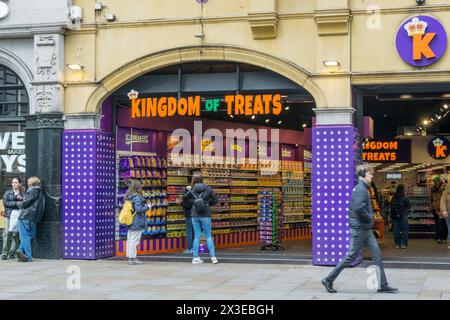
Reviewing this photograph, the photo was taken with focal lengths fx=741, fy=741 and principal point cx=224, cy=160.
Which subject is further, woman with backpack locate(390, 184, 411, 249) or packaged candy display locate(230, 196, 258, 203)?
packaged candy display locate(230, 196, 258, 203)

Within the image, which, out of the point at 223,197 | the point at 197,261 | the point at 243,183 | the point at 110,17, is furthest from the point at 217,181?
the point at 110,17

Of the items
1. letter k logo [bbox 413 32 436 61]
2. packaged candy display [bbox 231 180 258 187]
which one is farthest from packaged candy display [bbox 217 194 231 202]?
letter k logo [bbox 413 32 436 61]

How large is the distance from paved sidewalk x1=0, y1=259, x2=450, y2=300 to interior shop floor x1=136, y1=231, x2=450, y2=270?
0.41 meters

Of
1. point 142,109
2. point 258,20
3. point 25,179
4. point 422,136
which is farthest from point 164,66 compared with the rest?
point 422,136

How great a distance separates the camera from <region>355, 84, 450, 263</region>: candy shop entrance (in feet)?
63.3

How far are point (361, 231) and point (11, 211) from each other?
7.92 meters

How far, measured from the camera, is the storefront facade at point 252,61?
1381 centimetres

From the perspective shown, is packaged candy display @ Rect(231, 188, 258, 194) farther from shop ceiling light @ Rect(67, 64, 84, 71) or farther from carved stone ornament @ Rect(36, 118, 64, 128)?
shop ceiling light @ Rect(67, 64, 84, 71)

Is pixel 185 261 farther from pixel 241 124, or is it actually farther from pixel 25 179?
pixel 241 124

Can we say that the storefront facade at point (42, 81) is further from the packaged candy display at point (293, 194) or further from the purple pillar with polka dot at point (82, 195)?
the packaged candy display at point (293, 194)

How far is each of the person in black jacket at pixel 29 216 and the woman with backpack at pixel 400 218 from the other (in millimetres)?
8374

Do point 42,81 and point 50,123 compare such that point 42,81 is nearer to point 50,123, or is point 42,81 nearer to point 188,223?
point 50,123

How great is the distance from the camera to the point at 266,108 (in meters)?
14.5
